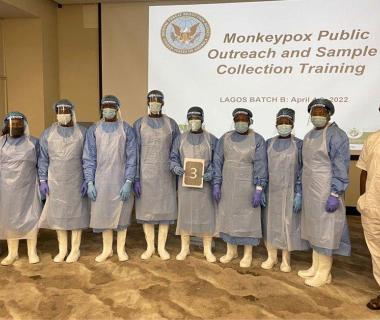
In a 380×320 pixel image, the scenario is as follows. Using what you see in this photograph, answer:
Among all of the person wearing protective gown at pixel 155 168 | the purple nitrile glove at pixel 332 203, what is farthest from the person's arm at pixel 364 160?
the person wearing protective gown at pixel 155 168

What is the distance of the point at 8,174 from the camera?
3096mm

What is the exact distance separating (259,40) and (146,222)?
8.63 ft

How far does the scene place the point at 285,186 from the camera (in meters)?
2.99

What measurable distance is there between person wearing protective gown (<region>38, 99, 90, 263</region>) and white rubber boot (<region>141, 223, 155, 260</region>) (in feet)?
1.90

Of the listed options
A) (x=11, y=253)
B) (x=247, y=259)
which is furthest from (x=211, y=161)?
(x=11, y=253)

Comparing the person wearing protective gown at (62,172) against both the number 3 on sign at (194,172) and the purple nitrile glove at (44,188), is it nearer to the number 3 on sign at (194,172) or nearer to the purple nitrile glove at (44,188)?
the purple nitrile glove at (44,188)

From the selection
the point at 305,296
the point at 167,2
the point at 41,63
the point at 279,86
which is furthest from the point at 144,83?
the point at 305,296

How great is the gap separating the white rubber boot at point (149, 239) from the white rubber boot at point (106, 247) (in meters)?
0.30

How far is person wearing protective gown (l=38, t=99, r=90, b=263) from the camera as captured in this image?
10.3ft

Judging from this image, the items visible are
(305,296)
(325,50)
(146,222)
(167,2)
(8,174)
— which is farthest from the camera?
(167,2)

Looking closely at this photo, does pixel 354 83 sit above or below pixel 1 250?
above

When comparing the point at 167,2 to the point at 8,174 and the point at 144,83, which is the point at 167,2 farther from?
the point at 8,174

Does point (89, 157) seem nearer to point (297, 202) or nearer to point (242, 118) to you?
point (242, 118)

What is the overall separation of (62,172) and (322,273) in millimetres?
Result: 2239
